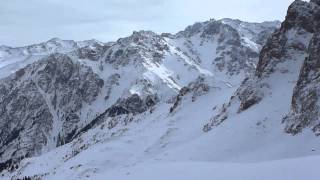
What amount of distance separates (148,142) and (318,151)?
→ 62.6 meters

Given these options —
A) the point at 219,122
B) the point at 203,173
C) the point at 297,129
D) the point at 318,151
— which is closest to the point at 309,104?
the point at 297,129

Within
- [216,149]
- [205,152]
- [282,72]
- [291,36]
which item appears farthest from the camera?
[291,36]

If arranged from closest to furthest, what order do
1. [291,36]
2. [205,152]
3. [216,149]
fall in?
[216,149], [205,152], [291,36]

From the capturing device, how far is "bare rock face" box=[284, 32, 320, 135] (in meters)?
68.8

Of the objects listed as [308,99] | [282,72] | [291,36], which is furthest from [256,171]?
[291,36]

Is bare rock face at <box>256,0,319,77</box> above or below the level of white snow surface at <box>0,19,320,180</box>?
above

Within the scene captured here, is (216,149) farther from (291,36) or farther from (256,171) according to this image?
(256,171)

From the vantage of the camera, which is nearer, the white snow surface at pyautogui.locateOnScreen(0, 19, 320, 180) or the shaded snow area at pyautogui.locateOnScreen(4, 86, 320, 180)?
the shaded snow area at pyautogui.locateOnScreen(4, 86, 320, 180)

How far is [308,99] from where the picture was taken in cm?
7206

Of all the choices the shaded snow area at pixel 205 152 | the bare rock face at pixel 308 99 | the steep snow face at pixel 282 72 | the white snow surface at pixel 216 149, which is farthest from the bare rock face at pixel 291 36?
the bare rock face at pixel 308 99

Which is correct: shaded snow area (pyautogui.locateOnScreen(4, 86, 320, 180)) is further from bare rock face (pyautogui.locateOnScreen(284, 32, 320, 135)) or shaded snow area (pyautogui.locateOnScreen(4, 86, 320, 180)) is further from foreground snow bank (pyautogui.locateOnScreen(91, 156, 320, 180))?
bare rock face (pyautogui.locateOnScreen(284, 32, 320, 135))

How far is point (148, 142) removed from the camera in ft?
391

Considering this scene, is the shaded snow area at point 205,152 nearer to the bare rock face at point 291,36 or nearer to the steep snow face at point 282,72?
the steep snow face at point 282,72

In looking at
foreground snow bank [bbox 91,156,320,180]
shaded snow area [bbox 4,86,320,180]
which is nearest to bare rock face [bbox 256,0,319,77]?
shaded snow area [bbox 4,86,320,180]
